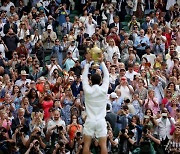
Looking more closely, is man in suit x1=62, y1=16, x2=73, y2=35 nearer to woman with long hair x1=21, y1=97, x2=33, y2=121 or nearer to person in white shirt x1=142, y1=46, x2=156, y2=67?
person in white shirt x1=142, y1=46, x2=156, y2=67

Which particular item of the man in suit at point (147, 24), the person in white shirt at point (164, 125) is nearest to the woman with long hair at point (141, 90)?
the person in white shirt at point (164, 125)

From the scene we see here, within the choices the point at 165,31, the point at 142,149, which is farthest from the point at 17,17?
the point at 142,149

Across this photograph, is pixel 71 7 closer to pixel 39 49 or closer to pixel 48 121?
pixel 39 49

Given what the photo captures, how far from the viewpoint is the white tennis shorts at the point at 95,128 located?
15.0 m

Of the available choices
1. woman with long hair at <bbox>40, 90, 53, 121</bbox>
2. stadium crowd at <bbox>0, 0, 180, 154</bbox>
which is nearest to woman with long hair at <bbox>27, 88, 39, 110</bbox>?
stadium crowd at <bbox>0, 0, 180, 154</bbox>

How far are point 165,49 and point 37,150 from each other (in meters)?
9.25

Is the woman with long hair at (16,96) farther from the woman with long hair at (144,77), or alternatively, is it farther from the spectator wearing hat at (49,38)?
the spectator wearing hat at (49,38)

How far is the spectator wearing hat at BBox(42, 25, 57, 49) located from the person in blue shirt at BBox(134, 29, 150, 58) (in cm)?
301

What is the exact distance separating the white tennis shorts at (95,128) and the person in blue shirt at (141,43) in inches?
444

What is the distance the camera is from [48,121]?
20391 millimetres

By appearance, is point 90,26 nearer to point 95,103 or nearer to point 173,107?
point 173,107

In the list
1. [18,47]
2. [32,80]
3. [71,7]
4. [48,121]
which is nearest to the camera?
[48,121]

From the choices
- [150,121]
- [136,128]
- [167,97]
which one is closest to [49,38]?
[167,97]

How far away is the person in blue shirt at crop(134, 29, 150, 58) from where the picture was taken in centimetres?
2625
